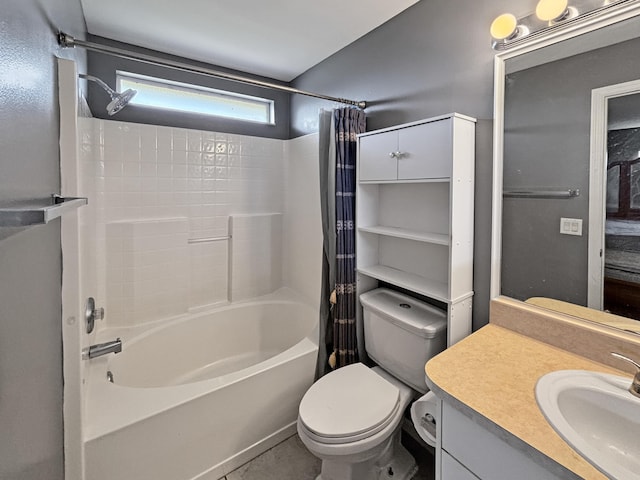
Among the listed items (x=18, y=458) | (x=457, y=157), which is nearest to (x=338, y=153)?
(x=457, y=157)

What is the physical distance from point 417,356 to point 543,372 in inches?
22.8

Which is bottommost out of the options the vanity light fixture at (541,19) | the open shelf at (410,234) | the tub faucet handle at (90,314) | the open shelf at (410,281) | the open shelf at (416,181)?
the tub faucet handle at (90,314)

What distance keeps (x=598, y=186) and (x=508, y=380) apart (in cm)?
75

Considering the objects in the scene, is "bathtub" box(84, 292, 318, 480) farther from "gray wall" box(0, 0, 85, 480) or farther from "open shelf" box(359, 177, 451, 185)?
"open shelf" box(359, 177, 451, 185)

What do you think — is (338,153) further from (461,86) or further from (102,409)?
(102,409)

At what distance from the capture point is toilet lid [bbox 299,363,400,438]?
131 cm

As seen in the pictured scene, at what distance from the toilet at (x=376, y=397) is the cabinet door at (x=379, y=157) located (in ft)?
2.37

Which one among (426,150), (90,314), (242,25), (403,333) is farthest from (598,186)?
(90,314)

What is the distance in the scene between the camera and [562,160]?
1.18 metres

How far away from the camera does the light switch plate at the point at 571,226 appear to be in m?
1.16

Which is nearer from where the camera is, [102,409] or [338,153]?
[102,409]

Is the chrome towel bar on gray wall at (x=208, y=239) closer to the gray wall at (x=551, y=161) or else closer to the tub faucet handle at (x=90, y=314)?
the tub faucet handle at (x=90, y=314)

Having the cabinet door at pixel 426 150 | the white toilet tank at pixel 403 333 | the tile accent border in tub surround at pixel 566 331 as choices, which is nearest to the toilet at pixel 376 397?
the white toilet tank at pixel 403 333

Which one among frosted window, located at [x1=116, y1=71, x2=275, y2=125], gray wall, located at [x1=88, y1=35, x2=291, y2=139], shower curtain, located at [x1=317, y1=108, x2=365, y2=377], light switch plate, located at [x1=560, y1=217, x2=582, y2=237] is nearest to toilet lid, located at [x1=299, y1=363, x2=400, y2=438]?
shower curtain, located at [x1=317, y1=108, x2=365, y2=377]
